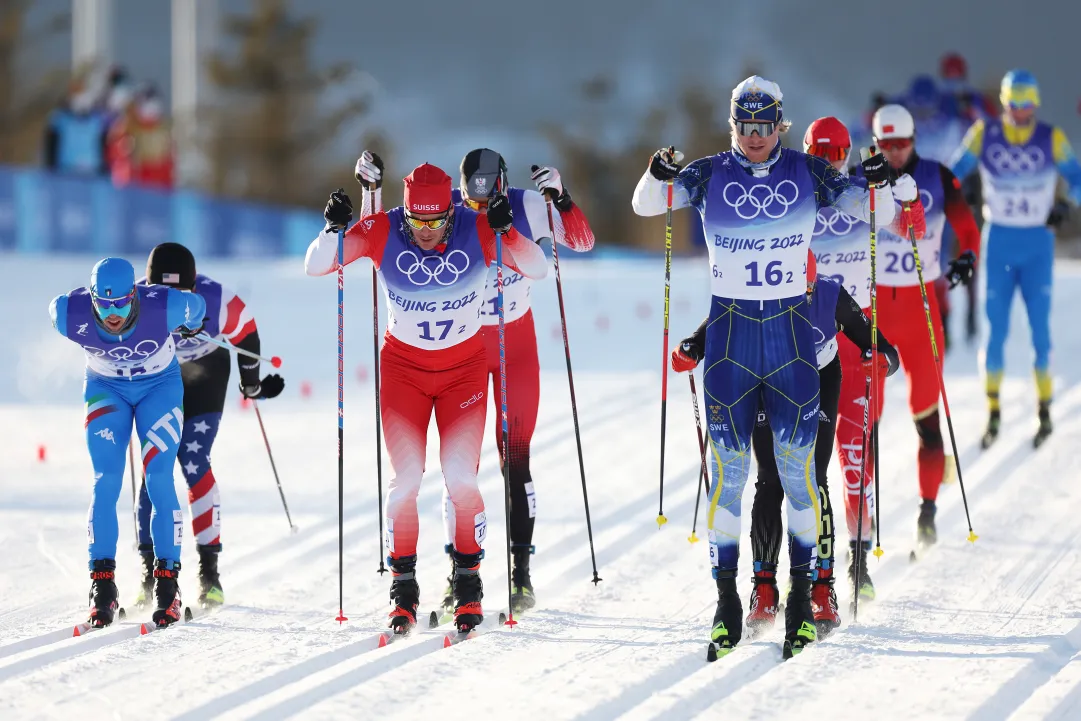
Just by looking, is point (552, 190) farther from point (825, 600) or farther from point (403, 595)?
point (825, 600)

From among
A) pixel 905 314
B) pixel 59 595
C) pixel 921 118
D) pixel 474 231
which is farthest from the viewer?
pixel 921 118

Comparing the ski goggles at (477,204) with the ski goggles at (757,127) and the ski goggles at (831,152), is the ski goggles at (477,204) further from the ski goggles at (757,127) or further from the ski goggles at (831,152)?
the ski goggles at (831,152)

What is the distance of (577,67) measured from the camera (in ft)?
268

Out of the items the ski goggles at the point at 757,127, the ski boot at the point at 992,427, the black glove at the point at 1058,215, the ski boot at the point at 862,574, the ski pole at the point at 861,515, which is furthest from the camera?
the ski boot at the point at 992,427

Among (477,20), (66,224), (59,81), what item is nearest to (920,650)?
(66,224)

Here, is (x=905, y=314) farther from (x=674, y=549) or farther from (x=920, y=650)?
(x=920, y=650)

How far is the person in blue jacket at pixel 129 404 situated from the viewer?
6145 millimetres

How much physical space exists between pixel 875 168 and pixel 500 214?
1.48 meters

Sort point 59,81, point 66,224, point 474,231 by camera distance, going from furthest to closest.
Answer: point 59,81
point 66,224
point 474,231

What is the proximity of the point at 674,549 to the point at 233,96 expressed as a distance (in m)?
41.3

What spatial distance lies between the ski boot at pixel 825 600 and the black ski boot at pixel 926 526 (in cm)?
156

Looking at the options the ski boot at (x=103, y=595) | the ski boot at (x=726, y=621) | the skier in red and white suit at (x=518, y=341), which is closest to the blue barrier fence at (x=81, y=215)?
the skier in red and white suit at (x=518, y=341)

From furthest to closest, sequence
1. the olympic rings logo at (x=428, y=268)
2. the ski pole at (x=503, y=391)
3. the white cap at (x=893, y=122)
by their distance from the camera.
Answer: the white cap at (x=893, y=122)
the ski pole at (x=503, y=391)
the olympic rings logo at (x=428, y=268)

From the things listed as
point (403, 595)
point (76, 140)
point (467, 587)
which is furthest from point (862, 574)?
point (76, 140)
